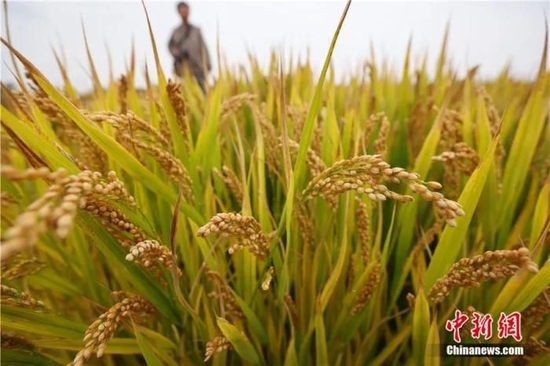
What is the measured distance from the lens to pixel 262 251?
598mm

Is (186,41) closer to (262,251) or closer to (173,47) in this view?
(173,47)

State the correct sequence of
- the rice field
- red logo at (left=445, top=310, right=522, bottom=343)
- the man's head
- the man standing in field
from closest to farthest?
the rice field < red logo at (left=445, top=310, right=522, bottom=343) < the man standing in field < the man's head

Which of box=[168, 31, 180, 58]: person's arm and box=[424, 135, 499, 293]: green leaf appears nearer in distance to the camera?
box=[424, 135, 499, 293]: green leaf

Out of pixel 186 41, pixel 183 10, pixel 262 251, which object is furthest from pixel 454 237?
pixel 183 10

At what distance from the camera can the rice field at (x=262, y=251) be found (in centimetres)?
58

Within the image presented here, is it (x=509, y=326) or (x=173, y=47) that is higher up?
(x=173, y=47)

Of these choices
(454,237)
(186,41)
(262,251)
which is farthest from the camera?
(186,41)

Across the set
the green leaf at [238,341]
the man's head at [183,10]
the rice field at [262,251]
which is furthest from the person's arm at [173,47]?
the green leaf at [238,341]

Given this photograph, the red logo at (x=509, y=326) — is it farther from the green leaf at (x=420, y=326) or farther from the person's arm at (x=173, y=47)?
the person's arm at (x=173, y=47)

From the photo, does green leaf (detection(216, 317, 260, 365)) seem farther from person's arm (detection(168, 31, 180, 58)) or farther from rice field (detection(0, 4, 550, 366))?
person's arm (detection(168, 31, 180, 58))

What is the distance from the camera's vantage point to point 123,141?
88 centimetres

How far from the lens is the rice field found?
1.90 feet

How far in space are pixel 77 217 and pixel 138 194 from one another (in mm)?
267

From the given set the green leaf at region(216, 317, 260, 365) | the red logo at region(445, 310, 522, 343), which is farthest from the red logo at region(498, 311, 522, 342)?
the green leaf at region(216, 317, 260, 365)
